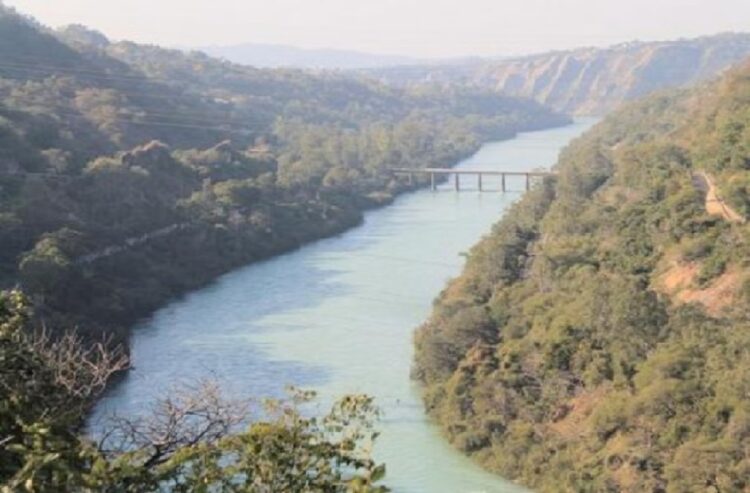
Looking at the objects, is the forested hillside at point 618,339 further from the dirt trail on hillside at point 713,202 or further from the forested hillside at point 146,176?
the forested hillside at point 146,176

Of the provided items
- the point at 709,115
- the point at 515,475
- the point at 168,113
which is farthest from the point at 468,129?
the point at 515,475

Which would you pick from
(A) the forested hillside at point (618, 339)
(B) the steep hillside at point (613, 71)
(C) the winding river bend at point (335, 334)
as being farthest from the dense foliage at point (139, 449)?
(B) the steep hillside at point (613, 71)

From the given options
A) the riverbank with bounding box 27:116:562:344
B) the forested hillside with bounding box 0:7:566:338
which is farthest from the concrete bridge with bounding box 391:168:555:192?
the riverbank with bounding box 27:116:562:344

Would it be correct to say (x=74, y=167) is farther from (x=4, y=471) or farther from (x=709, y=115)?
(x=4, y=471)

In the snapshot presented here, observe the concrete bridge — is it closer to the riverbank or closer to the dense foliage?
the riverbank

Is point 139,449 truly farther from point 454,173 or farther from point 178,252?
point 454,173

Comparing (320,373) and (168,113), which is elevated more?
(168,113)
